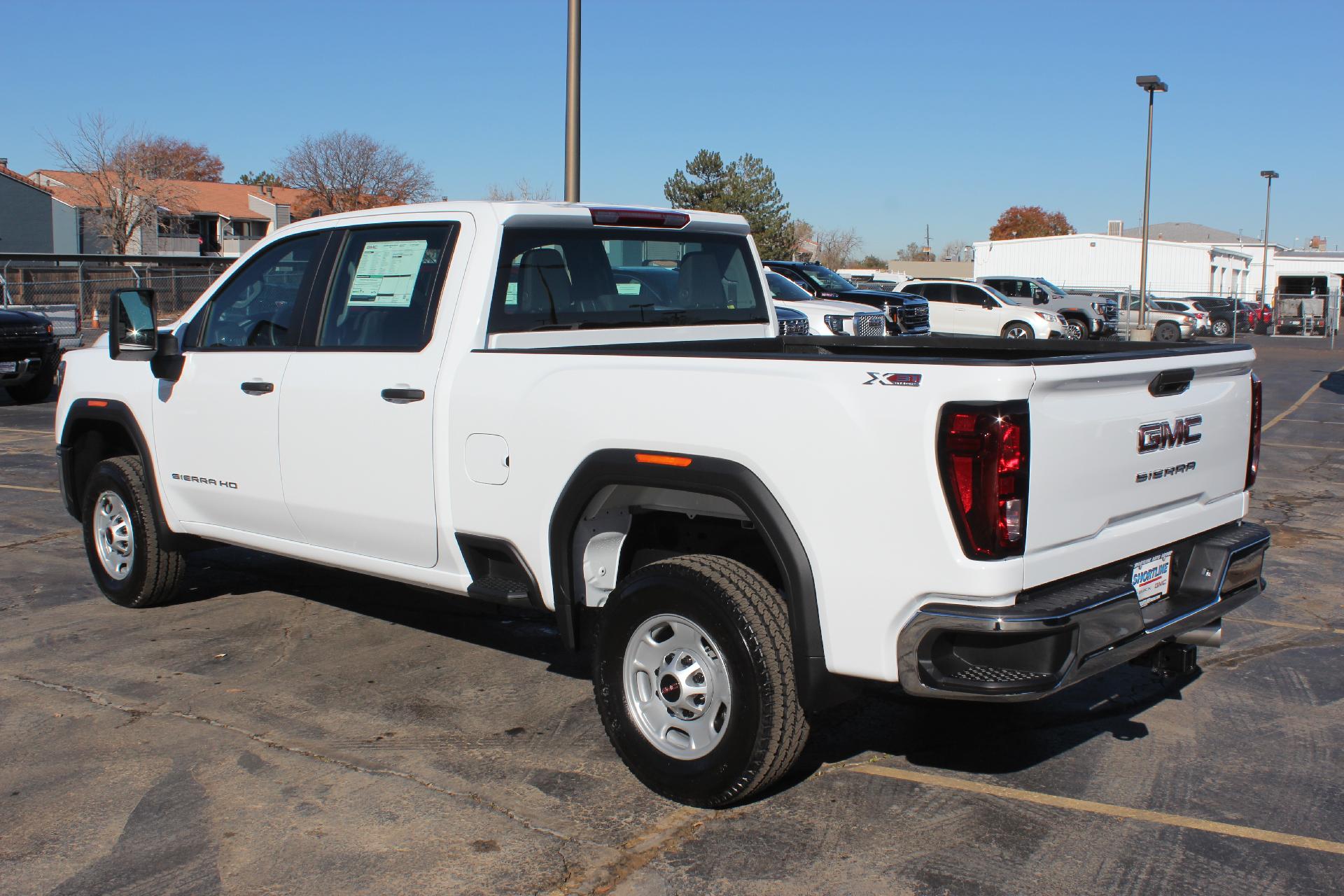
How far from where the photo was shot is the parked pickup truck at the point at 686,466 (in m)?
3.42

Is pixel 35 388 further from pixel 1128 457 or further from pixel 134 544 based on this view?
pixel 1128 457

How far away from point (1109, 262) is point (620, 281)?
233 feet

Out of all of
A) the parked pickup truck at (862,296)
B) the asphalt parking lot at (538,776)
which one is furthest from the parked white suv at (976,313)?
the asphalt parking lot at (538,776)

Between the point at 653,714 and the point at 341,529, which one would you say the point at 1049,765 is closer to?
the point at 653,714

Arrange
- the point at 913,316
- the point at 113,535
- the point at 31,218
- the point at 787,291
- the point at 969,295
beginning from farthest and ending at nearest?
the point at 31,218
the point at 969,295
the point at 913,316
the point at 787,291
the point at 113,535

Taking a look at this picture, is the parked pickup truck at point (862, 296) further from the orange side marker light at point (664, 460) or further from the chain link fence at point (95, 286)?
the orange side marker light at point (664, 460)

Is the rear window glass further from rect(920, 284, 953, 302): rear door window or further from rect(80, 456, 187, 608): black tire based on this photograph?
rect(920, 284, 953, 302): rear door window

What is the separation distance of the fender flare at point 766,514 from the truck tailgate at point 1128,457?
2.09 ft

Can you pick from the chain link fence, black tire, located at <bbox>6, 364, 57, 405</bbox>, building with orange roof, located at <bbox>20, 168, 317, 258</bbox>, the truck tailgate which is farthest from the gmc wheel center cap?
building with orange roof, located at <bbox>20, 168, 317, 258</bbox>

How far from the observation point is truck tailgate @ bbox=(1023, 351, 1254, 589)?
3453 mm

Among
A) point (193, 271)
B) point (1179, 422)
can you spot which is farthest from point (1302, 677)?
point (193, 271)

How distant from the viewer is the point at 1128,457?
3754 millimetres

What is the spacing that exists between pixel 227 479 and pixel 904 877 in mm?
3604

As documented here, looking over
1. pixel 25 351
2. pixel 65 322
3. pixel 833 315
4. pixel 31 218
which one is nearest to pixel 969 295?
pixel 833 315
